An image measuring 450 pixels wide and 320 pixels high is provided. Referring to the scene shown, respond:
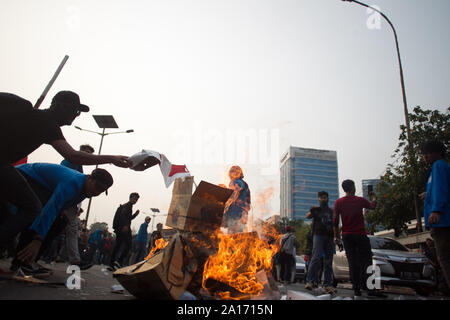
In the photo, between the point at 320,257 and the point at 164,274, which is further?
the point at 320,257

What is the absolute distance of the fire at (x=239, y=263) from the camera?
3.37 meters

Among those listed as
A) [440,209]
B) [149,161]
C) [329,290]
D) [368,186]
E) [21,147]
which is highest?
[368,186]

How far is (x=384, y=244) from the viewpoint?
825 centimetres

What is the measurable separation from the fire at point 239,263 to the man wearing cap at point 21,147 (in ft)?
6.06

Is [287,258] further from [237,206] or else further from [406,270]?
[237,206]

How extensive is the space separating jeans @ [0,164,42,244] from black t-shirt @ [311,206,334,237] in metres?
5.22

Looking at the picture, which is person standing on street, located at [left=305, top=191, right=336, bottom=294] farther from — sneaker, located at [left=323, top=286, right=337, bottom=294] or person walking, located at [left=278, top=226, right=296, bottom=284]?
person walking, located at [left=278, top=226, right=296, bottom=284]

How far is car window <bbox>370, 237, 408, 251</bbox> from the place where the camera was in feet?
26.5

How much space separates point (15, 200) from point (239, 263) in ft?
8.55

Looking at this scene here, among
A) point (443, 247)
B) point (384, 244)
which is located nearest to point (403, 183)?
point (384, 244)

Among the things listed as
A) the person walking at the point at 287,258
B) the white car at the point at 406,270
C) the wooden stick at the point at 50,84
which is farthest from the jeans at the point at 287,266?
the wooden stick at the point at 50,84

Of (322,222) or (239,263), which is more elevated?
(322,222)

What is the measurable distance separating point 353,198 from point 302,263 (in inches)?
387

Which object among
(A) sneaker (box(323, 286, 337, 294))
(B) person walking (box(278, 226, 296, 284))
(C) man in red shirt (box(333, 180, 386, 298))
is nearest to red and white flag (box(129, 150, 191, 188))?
(C) man in red shirt (box(333, 180, 386, 298))
